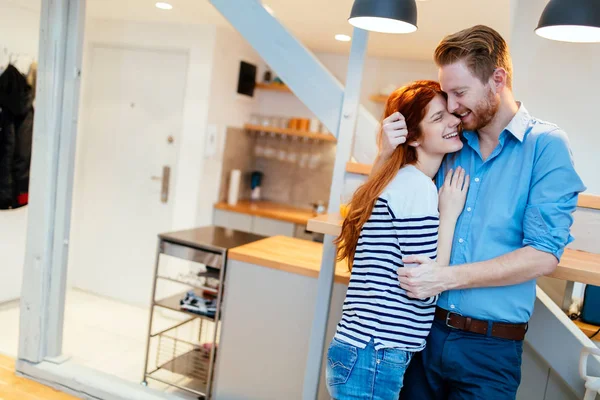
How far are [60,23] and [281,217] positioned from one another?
8.11ft

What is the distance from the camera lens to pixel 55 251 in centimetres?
263

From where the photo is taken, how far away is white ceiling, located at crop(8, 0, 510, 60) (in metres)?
3.09

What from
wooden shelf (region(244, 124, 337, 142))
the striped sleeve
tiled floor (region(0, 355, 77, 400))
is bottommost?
tiled floor (region(0, 355, 77, 400))

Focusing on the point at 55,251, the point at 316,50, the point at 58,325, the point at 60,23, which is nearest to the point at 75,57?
the point at 60,23

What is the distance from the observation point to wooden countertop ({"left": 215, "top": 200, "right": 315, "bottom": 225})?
459cm

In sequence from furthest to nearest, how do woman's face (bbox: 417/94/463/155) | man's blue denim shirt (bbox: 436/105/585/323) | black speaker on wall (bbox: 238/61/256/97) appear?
black speaker on wall (bbox: 238/61/256/97) < woman's face (bbox: 417/94/463/155) < man's blue denim shirt (bbox: 436/105/585/323)

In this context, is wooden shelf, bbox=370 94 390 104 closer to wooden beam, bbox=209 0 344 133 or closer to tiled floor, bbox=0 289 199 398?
tiled floor, bbox=0 289 199 398

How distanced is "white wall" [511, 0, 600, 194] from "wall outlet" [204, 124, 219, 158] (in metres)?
2.60

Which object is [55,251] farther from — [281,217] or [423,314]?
[281,217]

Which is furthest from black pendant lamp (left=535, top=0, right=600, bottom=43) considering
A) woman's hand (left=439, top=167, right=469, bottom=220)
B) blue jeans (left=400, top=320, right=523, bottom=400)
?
blue jeans (left=400, top=320, right=523, bottom=400)

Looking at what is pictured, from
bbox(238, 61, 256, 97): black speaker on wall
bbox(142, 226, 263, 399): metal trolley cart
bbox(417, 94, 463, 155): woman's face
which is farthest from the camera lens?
bbox(238, 61, 256, 97): black speaker on wall

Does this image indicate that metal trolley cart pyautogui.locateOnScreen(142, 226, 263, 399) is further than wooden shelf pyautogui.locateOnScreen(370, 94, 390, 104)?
No

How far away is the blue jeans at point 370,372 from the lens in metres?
1.44

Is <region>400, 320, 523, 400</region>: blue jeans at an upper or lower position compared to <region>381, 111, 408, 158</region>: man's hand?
lower
